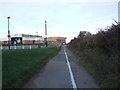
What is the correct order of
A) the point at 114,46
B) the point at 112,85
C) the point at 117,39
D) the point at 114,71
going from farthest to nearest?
1. the point at 114,46
2. the point at 117,39
3. the point at 114,71
4. the point at 112,85

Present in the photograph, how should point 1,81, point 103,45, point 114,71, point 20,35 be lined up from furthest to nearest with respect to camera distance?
1. point 20,35
2. point 103,45
3. point 114,71
4. point 1,81

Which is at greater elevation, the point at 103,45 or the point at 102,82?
the point at 103,45

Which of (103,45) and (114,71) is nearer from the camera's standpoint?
(114,71)

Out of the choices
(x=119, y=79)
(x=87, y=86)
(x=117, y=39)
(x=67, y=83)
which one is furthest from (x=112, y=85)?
(x=117, y=39)

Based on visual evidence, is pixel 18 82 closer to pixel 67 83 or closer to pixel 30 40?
pixel 67 83

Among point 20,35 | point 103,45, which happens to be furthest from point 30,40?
point 103,45

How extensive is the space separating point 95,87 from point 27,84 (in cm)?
285

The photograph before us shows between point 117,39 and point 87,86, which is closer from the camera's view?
point 87,86

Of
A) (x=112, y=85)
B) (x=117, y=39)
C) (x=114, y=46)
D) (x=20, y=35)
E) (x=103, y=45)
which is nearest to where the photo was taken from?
(x=112, y=85)

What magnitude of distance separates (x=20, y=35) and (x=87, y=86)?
117m

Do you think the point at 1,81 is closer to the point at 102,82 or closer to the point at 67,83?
the point at 67,83

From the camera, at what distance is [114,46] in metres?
13.1

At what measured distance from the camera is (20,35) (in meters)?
125

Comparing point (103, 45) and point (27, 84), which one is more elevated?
point (103, 45)
